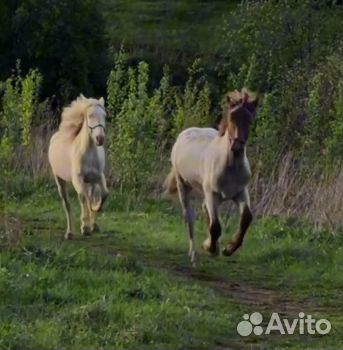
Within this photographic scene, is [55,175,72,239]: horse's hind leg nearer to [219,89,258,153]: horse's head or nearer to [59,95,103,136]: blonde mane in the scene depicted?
[59,95,103,136]: blonde mane

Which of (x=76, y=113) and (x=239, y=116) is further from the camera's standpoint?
(x=76, y=113)

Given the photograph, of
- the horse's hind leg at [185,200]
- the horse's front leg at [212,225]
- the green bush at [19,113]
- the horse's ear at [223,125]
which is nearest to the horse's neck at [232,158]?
the horse's ear at [223,125]

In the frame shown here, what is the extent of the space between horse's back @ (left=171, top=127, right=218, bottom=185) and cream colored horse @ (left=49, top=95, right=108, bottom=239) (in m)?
1.07

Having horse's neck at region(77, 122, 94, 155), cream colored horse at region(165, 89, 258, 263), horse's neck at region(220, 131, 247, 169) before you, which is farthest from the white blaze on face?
horse's neck at region(220, 131, 247, 169)

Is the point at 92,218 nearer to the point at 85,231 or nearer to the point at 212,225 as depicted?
the point at 85,231

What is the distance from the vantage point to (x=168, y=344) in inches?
311

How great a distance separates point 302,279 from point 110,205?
573cm

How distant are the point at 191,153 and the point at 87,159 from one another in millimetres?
2048

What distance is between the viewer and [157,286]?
984cm

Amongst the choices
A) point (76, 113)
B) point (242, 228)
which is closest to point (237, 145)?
point (242, 228)

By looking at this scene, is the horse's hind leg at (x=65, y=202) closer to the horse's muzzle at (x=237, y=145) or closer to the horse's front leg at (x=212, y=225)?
the horse's front leg at (x=212, y=225)

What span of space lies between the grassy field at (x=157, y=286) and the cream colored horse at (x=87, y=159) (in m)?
0.38

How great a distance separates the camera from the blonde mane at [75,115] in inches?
556

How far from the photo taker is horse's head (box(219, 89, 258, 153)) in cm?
1091
